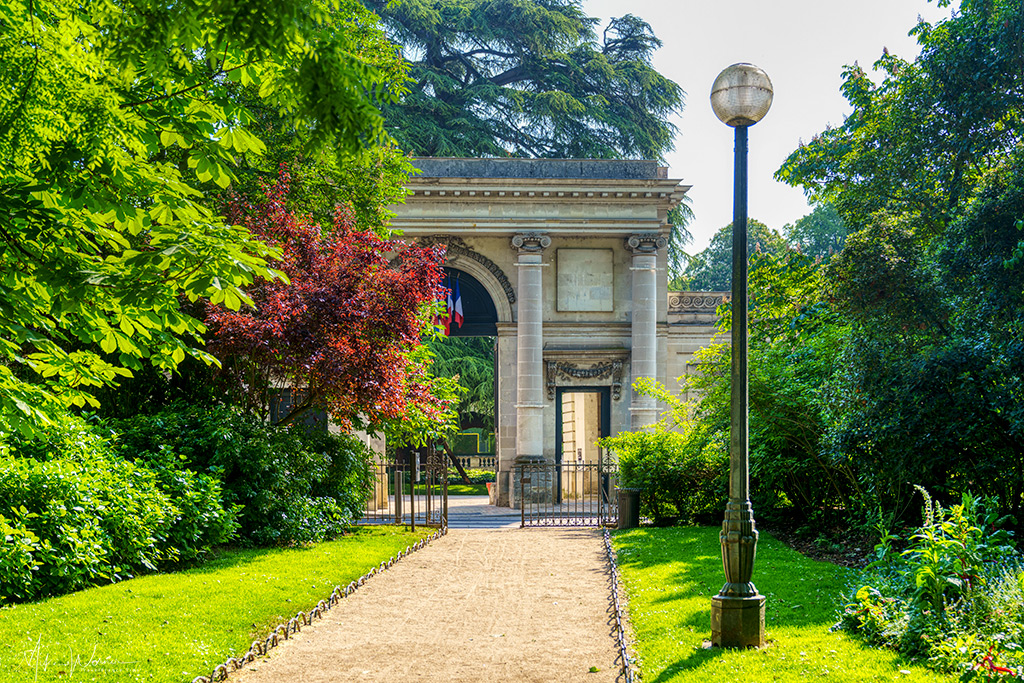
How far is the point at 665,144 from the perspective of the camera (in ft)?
119

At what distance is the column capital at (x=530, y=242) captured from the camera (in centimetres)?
2484

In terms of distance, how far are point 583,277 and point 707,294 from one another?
4.57 metres

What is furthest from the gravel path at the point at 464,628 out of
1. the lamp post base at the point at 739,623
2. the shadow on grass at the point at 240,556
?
the shadow on grass at the point at 240,556

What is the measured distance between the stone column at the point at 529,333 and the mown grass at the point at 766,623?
10923 mm

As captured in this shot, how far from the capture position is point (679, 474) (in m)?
17.3

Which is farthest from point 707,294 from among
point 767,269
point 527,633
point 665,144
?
point 527,633

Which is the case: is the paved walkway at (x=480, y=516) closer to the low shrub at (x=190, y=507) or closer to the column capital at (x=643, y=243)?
the low shrub at (x=190, y=507)

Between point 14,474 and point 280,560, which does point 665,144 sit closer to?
point 280,560

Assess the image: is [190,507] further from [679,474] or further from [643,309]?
[643,309]

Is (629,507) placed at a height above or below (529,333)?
below

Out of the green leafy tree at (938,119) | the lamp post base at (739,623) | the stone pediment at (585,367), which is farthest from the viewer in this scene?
the stone pediment at (585,367)

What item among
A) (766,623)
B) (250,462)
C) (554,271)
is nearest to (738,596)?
(766,623)

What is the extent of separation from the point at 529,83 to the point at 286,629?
31.4m

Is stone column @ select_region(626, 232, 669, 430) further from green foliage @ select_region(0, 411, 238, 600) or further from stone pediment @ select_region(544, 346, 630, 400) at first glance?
green foliage @ select_region(0, 411, 238, 600)
